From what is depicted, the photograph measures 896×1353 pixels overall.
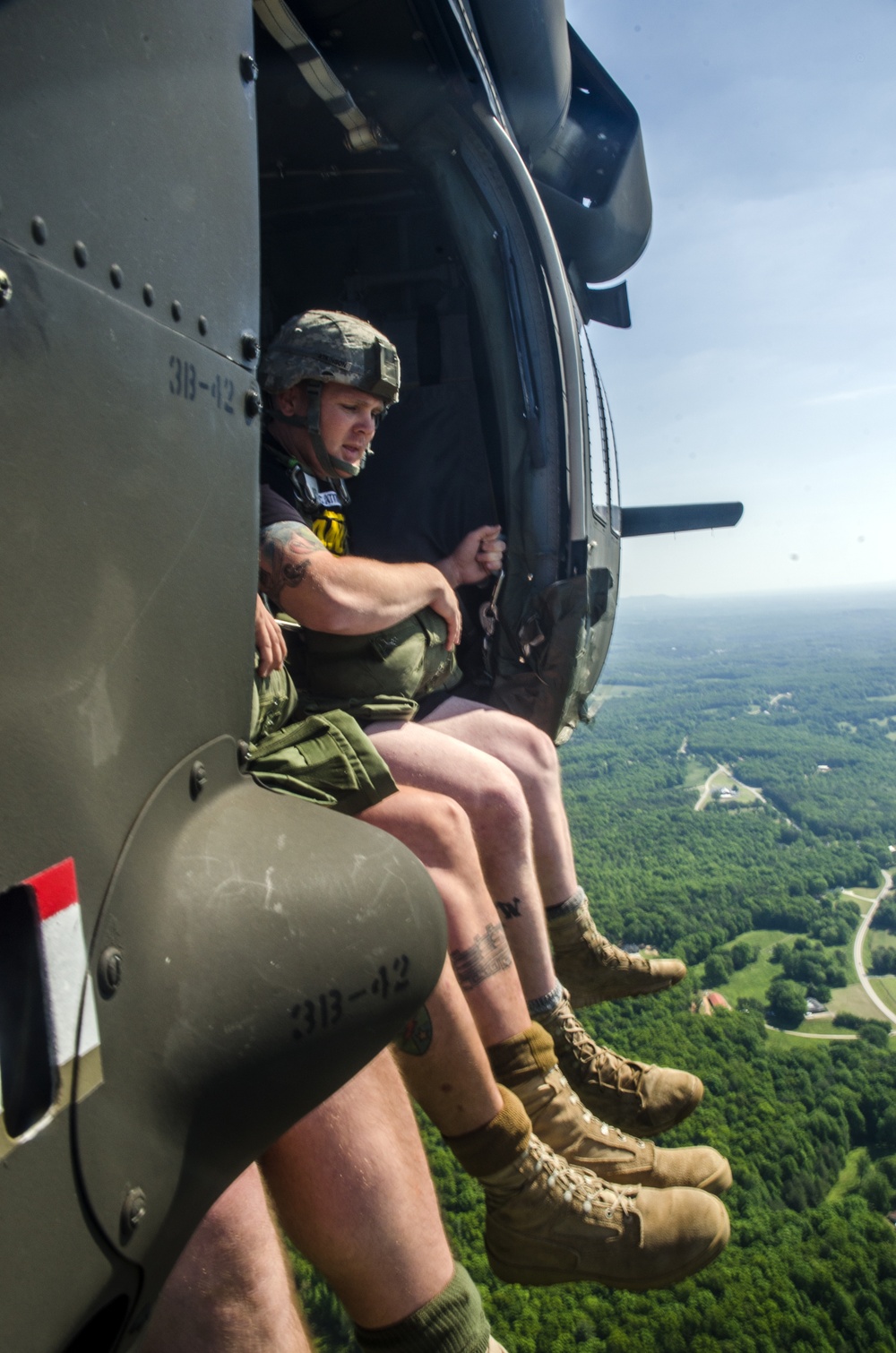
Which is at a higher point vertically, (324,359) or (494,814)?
(324,359)

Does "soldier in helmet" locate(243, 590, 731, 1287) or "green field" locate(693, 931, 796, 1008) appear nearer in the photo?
"soldier in helmet" locate(243, 590, 731, 1287)

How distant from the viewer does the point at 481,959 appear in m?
2.01

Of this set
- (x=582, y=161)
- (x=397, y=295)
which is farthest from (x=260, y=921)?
(x=582, y=161)

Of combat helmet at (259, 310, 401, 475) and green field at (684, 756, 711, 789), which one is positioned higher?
combat helmet at (259, 310, 401, 475)

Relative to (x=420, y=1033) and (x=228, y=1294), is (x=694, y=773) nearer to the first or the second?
(x=420, y=1033)

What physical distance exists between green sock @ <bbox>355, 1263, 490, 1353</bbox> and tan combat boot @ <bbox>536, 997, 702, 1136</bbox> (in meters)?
1.04

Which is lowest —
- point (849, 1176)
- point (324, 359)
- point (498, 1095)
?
point (849, 1176)

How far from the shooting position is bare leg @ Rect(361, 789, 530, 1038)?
6.29 feet

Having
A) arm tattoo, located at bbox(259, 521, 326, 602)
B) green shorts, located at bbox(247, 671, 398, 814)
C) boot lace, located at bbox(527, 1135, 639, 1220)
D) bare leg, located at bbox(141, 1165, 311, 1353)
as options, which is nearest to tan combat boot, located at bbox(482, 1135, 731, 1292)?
boot lace, located at bbox(527, 1135, 639, 1220)

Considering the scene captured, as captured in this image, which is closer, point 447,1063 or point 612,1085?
point 447,1063

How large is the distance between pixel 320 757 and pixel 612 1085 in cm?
152

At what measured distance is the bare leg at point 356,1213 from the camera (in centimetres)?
142

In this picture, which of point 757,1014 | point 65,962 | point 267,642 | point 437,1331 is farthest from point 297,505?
point 757,1014

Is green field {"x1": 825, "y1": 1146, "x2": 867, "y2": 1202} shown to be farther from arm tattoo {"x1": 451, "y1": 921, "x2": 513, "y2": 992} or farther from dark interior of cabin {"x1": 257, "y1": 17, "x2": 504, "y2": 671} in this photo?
arm tattoo {"x1": 451, "y1": 921, "x2": 513, "y2": 992}
